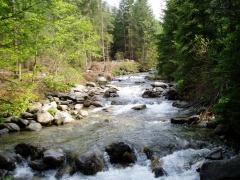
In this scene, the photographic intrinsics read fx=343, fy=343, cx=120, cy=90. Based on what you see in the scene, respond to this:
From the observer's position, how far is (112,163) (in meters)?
12.6

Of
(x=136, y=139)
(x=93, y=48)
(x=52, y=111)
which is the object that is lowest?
(x=136, y=139)

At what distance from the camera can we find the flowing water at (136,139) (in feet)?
38.9

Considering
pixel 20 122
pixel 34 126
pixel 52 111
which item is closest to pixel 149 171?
pixel 34 126

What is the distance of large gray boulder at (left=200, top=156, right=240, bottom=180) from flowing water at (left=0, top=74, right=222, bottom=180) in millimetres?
1129

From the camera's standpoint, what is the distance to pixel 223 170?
9.47 meters

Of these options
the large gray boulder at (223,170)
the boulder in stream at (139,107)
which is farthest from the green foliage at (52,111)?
the large gray boulder at (223,170)

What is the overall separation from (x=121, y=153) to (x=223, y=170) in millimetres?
4449

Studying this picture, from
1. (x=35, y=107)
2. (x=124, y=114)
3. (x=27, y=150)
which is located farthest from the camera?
(x=124, y=114)

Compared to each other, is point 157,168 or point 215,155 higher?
point 215,155

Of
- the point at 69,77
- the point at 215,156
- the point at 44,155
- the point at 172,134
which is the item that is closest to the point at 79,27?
the point at 69,77

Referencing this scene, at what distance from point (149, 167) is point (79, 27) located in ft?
59.1

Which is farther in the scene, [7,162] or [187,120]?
[187,120]

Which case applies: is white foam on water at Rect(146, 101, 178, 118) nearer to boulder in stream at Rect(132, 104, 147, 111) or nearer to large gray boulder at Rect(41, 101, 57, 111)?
boulder in stream at Rect(132, 104, 147, 111)

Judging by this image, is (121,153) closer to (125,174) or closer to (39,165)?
(125,174)
